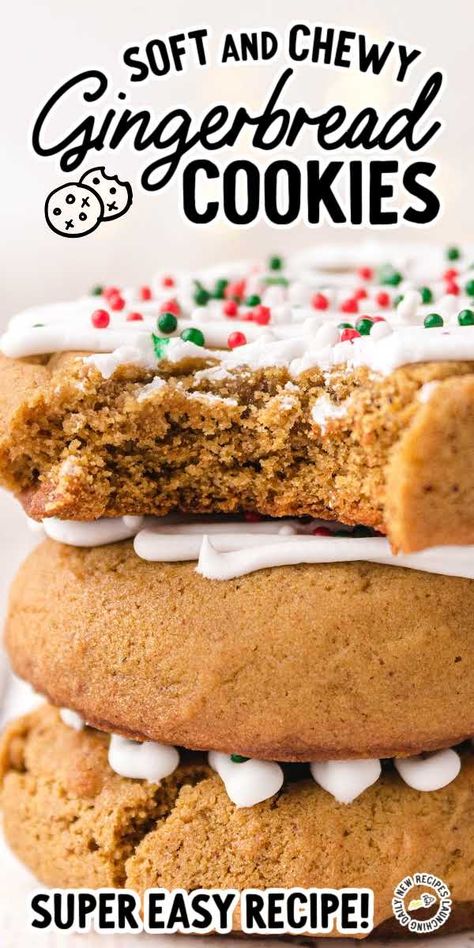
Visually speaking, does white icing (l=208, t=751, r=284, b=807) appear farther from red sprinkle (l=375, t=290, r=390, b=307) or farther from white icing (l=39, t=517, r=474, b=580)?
red sprinkle (l=375, t=290, r=390, b=307)

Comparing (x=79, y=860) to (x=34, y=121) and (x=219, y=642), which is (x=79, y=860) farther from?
(x=34, y=121)

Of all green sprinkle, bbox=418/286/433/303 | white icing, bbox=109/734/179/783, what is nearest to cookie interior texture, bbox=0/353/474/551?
white icing, bbox=109/734/179/783

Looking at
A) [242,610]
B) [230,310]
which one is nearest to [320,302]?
[230,310]

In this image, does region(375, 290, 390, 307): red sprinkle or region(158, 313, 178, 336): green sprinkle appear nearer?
region(158, 313, 178, 336): green sprinkle

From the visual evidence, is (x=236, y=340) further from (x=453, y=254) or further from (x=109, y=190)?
(x=453, y=254)

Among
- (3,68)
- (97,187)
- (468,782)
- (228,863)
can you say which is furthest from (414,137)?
(228,863)

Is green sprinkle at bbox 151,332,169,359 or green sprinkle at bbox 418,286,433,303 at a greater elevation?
green sprinkle at bbox 418,286,433,303

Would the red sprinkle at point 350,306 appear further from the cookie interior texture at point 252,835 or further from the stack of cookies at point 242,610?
the cookie interior texture at point 252,835
